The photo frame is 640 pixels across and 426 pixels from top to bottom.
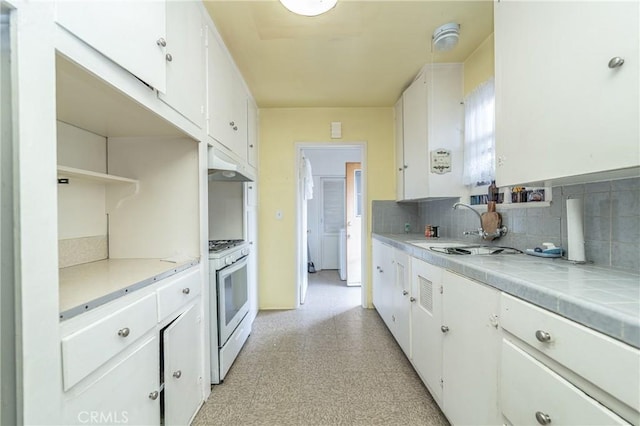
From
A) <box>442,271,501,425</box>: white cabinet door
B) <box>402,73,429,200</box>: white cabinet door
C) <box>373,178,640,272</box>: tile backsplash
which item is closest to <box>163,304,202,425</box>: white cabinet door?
<box>442,271,501,425</box>: white cabinet door

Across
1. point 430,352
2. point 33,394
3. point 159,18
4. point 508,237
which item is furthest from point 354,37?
point 33,394

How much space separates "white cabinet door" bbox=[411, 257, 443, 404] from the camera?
1.45 m

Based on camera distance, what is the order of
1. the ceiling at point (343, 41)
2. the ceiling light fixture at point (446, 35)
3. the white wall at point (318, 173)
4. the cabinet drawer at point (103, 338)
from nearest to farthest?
the cabinet drawer at point (103, 338)
the ceiling at point (343, 41)
the ceiling light fixture at point (446, 35)
the white wall at point (318, 173)

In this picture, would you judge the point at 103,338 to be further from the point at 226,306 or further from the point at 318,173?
the point at 318,173

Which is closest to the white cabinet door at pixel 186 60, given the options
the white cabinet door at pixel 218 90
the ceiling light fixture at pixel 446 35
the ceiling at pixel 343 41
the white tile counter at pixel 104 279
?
the white cabinet door at pixel 218 90

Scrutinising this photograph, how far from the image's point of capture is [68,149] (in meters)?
1.35

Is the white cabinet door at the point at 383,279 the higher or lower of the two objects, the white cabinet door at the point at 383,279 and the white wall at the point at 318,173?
the lower

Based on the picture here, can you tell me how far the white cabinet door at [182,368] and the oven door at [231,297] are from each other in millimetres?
233

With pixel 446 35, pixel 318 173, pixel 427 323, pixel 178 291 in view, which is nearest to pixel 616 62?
pixel 446 35

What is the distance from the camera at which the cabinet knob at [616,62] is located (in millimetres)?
761

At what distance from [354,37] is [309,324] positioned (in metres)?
2.54

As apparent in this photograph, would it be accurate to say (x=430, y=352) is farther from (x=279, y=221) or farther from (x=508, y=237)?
(x=279, y=221)

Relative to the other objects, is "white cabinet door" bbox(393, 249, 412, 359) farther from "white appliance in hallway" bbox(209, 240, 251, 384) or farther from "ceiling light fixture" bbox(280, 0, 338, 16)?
"ceiling light fixture" bbox(280, 0, 338, 16)

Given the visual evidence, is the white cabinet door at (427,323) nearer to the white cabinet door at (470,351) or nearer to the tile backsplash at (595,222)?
the white cabinet door at (470,351)
